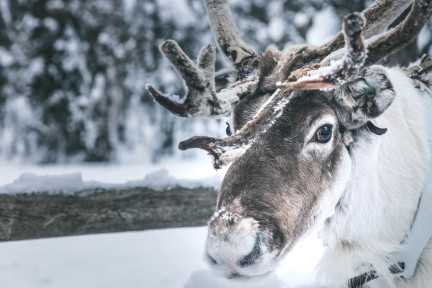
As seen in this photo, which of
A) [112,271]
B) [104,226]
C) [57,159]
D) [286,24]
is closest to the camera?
[104,226]

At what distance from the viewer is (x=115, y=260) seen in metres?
3.52

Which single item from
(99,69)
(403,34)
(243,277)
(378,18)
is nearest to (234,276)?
(243,277)

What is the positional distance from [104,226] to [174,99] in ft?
4.76

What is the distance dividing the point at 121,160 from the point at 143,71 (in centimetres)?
311

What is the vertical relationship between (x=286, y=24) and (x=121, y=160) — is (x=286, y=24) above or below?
above

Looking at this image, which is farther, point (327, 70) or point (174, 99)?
point (174, 99)

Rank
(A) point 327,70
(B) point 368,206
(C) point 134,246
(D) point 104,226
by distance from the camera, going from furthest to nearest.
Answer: (C) point 134,246, (D) point 104,226, (B) point 368,206, (A) point 327,70

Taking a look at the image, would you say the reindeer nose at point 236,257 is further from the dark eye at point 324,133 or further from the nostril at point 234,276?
the dark eye at point 324,133

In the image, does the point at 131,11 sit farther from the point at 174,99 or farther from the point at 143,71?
the point at 174,99

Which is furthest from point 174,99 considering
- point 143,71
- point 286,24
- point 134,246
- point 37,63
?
point 37,63

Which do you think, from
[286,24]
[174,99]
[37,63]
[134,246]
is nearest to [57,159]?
[37,63]

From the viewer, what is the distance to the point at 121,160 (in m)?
13.4

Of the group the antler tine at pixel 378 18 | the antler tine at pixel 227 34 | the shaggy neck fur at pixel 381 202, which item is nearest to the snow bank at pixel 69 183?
the antler tine at pixel 227 34

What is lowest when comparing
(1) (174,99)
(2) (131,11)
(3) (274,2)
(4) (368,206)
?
(4) (368,206)
